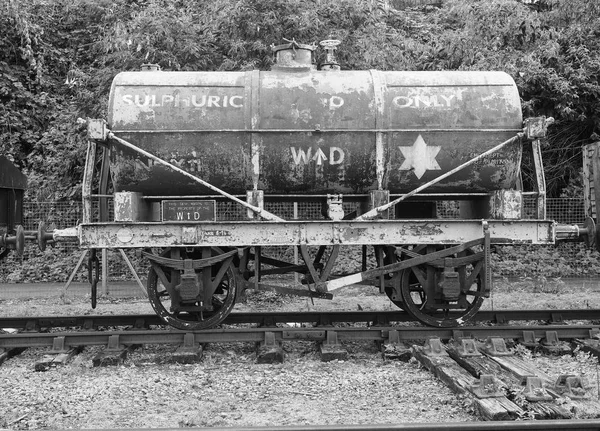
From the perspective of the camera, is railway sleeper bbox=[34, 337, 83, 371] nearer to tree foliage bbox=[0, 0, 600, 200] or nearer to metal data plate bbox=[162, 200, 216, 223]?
metal data plate bbox=[162, 200, 216, 223]

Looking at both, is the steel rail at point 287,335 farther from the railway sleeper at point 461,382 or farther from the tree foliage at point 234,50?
the tree foliage at point 234,50

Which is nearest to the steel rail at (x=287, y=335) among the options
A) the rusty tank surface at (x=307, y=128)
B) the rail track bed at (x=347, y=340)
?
the rail track bed at (x=347, y=340)

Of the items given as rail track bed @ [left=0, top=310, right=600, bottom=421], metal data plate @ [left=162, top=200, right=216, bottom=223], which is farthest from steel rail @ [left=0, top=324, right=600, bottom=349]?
metal data plate @ [left=162, top=200, right=216, bottom=223]

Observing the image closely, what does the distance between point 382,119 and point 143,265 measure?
782cm

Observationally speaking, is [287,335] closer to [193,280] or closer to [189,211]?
[193,280]

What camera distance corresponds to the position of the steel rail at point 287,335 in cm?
702

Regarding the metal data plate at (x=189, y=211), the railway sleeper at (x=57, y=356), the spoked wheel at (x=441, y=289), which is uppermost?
the metal data plate at (x=189, y=211)

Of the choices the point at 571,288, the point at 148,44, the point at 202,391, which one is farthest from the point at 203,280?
the point at 571,288

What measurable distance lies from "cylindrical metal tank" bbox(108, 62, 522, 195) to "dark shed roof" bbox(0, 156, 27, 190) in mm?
1878

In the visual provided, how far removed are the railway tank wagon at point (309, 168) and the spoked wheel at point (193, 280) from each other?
0.06 ft

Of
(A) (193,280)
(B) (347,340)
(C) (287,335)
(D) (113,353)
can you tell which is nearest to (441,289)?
(B) (347,340)

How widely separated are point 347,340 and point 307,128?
255 centimetres

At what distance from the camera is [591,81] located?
13.9 metres

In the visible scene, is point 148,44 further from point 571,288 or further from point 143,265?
point 571,288
